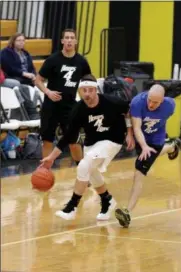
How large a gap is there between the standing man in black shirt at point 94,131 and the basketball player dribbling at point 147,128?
135 mm

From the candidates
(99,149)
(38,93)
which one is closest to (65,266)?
(99,149)

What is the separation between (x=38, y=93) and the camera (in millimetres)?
15633

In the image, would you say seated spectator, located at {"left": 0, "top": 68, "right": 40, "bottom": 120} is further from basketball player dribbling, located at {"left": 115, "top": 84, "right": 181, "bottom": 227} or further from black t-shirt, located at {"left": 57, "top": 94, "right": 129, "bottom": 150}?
basketball player dribbling, located at {"left": 115, "top": 84, "right": 181, "bottom": 227}

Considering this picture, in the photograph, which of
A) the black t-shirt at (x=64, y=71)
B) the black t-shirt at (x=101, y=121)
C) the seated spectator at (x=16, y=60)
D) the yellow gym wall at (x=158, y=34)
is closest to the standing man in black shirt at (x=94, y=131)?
the black t-shirt at (x=101, y=121)

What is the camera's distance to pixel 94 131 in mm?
10422

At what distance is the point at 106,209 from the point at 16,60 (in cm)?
543

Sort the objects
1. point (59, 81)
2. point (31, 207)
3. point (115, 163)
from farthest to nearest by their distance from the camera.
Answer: point (115, 163), point (59, 81), point (31, 207)

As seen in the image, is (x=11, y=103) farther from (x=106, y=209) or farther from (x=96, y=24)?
(x=106, y=209)

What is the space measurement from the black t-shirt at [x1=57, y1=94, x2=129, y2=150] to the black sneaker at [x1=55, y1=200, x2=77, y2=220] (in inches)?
25.7

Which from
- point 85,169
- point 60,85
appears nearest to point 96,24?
point 60,85

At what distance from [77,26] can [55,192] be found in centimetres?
684

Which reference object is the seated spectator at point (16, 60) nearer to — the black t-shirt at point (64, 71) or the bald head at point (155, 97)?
the black t-shirt at point (64, 71)

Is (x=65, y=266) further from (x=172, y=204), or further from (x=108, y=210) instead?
(x=172, y=204)

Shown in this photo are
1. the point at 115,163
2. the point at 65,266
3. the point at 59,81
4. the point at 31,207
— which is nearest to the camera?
the point at 65,266
